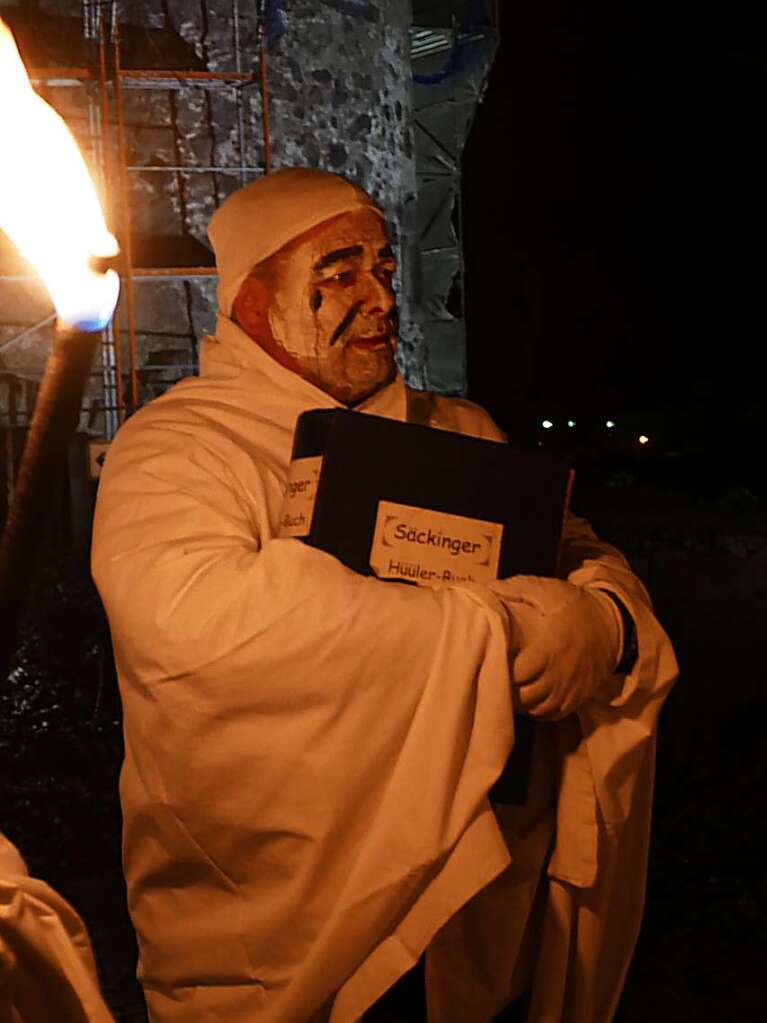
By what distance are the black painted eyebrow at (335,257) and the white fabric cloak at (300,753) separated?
220 mm

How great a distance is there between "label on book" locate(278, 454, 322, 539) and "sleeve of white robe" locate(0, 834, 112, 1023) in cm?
99

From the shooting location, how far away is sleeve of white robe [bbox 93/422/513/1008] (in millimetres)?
2049

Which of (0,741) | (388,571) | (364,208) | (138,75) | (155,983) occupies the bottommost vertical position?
(0,741)

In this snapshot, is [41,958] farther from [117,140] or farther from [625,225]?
[625,225]

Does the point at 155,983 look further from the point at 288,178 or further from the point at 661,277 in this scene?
the point at 661,277

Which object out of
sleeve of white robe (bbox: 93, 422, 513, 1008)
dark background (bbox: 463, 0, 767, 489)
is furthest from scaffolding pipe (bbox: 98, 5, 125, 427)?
sleeve of white robe (bbox: 93, 422, 513, 1008)

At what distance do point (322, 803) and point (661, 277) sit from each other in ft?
43.0

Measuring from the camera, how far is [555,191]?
55.7 feet

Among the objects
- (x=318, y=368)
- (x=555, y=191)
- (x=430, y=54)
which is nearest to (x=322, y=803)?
(x=318, y=368)

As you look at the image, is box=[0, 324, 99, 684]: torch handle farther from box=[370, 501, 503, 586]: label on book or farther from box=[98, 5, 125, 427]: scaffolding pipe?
box=[98, 5, 125, 427]: scaffolding pipe

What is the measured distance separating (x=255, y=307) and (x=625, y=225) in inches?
525

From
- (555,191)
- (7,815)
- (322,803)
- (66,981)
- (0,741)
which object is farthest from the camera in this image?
(555,191)

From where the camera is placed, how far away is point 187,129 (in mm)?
10781

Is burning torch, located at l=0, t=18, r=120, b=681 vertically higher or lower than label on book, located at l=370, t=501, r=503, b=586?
higher
